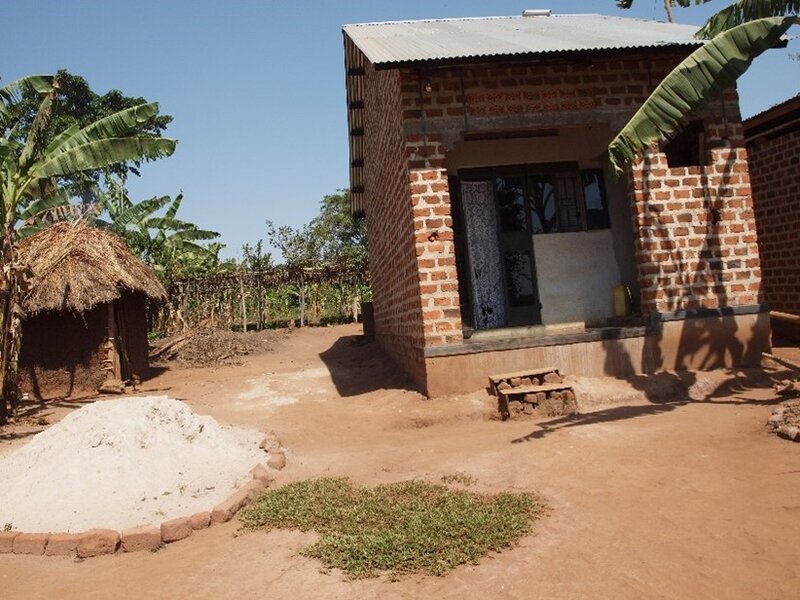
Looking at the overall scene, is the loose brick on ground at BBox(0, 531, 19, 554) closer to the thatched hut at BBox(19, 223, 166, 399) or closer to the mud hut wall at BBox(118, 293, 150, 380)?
the thatched hut at BBox(19, 223, 166, 399)

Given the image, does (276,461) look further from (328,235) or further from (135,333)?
(328,235)

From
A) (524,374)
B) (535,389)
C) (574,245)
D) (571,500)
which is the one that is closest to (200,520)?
(571,500)

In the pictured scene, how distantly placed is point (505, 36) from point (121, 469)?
329 inches

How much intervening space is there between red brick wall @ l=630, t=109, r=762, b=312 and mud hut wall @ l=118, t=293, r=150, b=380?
11.0m

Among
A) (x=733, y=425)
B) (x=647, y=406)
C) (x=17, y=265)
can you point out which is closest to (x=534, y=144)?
(x=647, y=406)

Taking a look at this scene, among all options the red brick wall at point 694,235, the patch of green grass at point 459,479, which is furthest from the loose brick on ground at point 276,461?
the red brick wall at point 694,235

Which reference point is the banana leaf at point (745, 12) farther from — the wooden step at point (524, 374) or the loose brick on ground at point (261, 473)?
the loose brick on ground at point (261, 473)

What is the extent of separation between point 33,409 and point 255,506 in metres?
8.23

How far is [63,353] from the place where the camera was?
1155 cm

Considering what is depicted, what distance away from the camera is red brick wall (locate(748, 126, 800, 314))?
9.84m

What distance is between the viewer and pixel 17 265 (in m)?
9.25

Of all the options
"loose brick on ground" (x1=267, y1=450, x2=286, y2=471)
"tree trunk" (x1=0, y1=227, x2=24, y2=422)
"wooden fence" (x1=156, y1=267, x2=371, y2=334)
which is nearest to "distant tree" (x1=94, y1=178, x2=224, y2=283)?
"wooden fence" (x1=156, y1=267, x2=371, y2=334)

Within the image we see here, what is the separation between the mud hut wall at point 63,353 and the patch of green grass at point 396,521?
888cm

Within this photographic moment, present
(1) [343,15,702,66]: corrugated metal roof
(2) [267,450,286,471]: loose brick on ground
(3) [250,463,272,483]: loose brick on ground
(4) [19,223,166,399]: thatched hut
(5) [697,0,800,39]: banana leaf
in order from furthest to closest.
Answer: (4) [19,223,166,399]: thatched hut
(1) [343,15,702,66]: corrugated metal roof
(5) [697,0,800,39]: banana leaf
(2) [267,450,286,471]: loose brick on ground
(3) [250,463,272,483]: loose brick on ground
